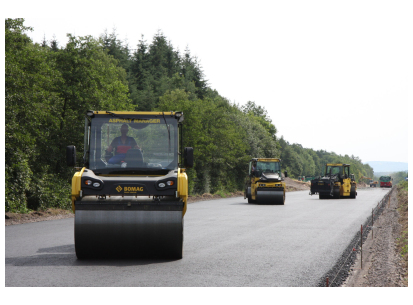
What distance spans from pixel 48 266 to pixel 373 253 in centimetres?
693

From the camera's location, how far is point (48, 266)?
8.27m

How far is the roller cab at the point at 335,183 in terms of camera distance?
1359 inches

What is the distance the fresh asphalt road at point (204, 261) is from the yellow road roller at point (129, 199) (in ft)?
1.17

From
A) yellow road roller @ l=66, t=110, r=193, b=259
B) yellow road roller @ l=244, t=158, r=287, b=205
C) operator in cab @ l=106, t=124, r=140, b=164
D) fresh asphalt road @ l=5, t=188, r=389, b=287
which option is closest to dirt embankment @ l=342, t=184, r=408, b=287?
fresh asphalt road @ l=5, t=188, r=389, b=287

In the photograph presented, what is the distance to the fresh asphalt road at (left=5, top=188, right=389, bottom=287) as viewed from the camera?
23.6ft

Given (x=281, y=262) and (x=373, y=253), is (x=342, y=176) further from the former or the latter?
(x=281, y=262)

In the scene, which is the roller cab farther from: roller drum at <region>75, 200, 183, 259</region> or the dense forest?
roller drum at <region>75, 200, 183, 259</region>

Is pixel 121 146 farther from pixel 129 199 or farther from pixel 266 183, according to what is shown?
pixel 266 183

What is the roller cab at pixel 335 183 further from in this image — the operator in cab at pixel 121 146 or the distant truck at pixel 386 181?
the distant truck at pixel 386 181

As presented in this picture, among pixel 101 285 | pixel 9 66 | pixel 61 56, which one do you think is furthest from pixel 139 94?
pixel 101 285

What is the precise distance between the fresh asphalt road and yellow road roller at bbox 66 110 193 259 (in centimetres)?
36

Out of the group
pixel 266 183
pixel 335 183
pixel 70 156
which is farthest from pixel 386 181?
pixel 70 156

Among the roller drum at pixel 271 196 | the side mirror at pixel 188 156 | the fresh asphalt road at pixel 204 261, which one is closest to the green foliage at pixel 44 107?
the fresh asphalt road at pixel 204 261

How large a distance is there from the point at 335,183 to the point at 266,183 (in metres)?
9.44
